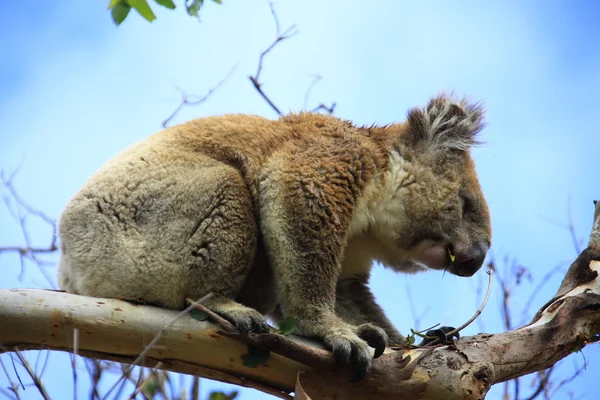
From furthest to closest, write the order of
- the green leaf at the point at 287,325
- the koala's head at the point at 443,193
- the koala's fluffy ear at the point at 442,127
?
1. the koala's fluffy ear at the point at 442,127
2. the koala's head at the point at 443,193
3. the green leaf at the point at 287,325

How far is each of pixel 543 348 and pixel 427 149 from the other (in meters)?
1.71

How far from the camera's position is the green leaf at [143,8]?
131 inches

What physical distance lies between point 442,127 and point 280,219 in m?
1.72

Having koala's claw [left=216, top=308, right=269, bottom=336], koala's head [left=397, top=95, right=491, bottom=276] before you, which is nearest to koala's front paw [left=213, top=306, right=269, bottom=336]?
koala's claw [left=216, top=308, right=269, bottom=336]

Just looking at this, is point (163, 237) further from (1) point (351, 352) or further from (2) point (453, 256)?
(2) point (453, 256)

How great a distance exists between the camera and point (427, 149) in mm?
5469

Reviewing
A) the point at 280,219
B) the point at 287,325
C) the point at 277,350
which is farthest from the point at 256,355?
the point at 280,219

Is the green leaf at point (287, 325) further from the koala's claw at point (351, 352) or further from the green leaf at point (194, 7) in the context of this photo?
the green leaf at point (194, 7)

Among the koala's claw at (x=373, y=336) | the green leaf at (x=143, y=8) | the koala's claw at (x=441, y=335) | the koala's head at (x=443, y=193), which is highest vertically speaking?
the koala's head at (x=443, y=193)

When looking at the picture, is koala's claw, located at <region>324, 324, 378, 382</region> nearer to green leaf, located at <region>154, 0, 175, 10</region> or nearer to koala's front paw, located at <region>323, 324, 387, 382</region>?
koala's front paw, located at <region>323, 324, 387, 382</region>

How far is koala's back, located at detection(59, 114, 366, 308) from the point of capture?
425cm

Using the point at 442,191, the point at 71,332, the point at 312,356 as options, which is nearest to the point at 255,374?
the point at 312,356

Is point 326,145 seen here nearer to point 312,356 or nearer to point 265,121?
point 265,121

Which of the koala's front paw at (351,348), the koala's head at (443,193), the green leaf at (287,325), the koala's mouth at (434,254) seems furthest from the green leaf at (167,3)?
the koala's mouth at (434,254)
